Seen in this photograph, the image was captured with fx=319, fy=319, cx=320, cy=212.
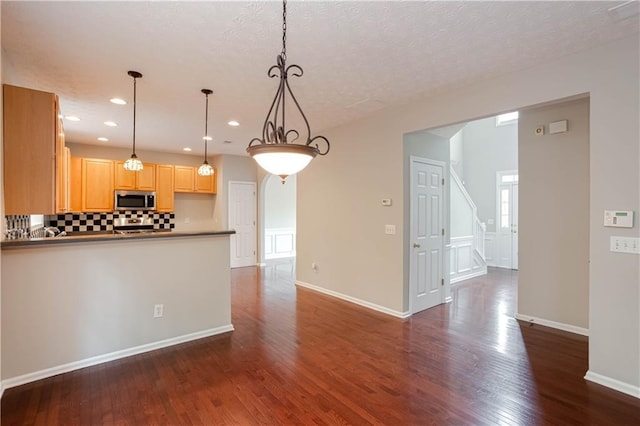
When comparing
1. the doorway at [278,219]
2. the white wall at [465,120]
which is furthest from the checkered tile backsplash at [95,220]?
the white wall at [465,120]

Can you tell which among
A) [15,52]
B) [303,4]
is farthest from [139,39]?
[303,4]

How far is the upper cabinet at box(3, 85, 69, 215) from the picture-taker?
94.6 inches

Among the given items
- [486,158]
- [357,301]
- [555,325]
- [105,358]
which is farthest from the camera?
[486,158]

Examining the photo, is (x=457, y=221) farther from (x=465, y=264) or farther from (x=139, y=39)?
(x=139, y=39)

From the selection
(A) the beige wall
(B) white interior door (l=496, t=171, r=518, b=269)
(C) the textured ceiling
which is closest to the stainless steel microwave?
(C) the textured ceiling

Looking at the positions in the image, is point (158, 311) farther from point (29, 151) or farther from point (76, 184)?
Result: point (76, 184)

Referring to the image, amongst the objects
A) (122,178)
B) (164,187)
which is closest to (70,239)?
(122,178)

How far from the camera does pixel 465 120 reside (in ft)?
11.3

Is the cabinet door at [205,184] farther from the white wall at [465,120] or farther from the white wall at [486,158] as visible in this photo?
the white wall at [486,158]

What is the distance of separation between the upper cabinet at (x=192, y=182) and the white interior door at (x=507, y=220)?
263 inches

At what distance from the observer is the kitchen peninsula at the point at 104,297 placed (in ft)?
8.40

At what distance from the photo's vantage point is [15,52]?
8.63ft

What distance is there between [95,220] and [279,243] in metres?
4.07

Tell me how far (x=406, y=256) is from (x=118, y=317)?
3.23 metres
